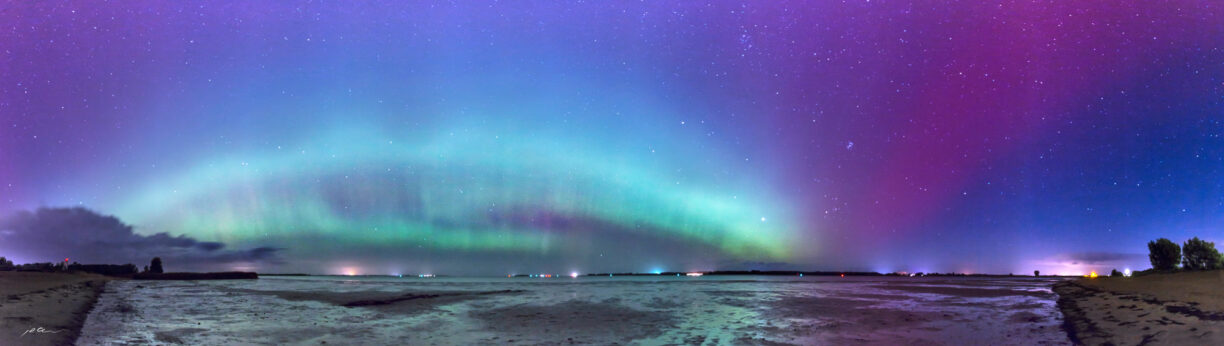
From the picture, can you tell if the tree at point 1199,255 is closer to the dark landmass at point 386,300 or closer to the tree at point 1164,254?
the tree at point 1164,254

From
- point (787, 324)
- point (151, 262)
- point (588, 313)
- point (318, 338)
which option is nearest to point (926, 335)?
point (787, 324)

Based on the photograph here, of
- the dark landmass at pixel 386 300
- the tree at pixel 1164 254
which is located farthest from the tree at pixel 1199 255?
the dark landmass at pixel 386 300

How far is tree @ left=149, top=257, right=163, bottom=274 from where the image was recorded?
115750mm

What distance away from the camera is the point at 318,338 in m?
17.1

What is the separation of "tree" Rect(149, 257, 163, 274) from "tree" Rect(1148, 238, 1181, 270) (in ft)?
558

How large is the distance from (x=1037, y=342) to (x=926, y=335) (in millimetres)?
2878

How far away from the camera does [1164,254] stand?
68.2 m

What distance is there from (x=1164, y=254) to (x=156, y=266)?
565 feet

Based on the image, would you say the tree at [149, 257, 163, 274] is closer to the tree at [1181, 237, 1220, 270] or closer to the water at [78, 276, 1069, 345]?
the water at [78, 276, 1069, 345]

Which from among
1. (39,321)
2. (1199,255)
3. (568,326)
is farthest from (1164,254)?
(39,321)

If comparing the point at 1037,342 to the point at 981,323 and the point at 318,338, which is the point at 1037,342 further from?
the point at 318,338

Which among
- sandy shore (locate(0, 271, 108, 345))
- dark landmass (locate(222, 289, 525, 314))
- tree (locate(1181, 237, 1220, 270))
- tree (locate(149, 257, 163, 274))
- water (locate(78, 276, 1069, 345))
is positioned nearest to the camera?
sandy shore (locate(0, 271, 108, 345))

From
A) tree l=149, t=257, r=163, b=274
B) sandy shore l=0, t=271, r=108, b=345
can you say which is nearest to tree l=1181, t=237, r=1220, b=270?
sandy shore l=0, t=271, r=108, b=345

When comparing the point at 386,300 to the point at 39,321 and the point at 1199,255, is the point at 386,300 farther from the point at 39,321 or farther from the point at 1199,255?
the point at 1199,255
